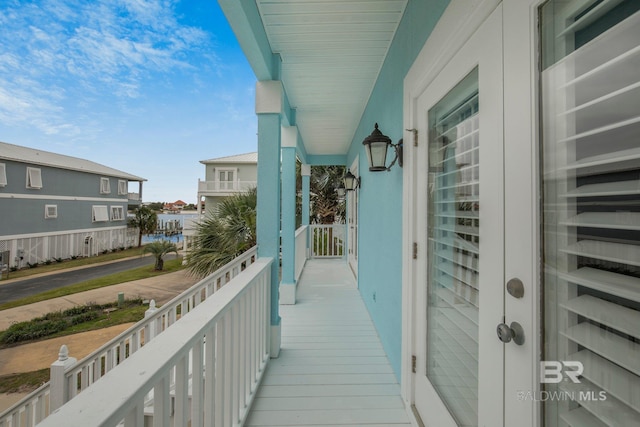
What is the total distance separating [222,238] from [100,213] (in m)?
5.48

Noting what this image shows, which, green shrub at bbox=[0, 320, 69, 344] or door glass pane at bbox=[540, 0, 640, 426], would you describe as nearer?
door glass pane at bbox=[540, 0, 640, 426]

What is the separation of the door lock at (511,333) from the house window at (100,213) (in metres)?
8.60

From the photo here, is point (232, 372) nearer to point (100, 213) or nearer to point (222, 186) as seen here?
point (100, 213)

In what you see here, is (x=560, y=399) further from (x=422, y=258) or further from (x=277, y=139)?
(x=277, y=139)

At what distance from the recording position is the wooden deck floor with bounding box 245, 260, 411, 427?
5.29 ft

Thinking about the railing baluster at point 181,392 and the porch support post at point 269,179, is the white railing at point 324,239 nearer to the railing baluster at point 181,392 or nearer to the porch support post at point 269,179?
the porch support post at point 269,179

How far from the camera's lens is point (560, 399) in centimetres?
71

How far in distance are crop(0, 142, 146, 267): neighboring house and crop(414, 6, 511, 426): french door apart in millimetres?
4828

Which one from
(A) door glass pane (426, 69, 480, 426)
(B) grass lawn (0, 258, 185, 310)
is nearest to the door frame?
(A) door glass pane (426, 69, 480, 426)

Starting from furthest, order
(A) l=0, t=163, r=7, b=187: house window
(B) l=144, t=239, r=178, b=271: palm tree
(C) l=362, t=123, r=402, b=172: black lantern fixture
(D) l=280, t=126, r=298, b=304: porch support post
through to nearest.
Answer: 1. (B) l=144, t=239, r=178, b=271: palm tree
2. (D) l=280, t=126, r=298, b=304: porch support post
3. (A) l=0, t=163, r=7, b=187: house window
4. (C) l=362, t=123, r=402, b=172: black lantern fixture

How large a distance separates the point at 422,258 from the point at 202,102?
17622 millimetres

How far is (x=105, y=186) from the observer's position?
6.51m

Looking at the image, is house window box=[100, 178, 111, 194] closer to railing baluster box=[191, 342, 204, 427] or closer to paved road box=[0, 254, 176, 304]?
paved road box=[0, 254, 176, 304]

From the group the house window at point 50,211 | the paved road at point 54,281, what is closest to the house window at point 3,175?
the house window at point 50,211
